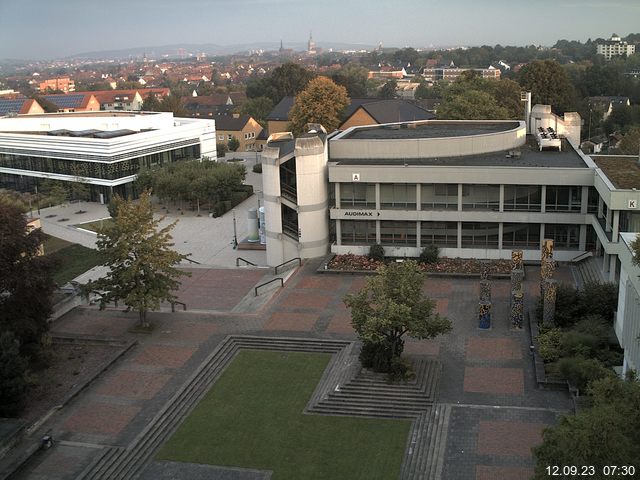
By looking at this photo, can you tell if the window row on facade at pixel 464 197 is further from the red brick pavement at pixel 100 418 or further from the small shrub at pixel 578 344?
the red brick pavement at pixel 100 418

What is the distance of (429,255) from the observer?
39062 millimetres

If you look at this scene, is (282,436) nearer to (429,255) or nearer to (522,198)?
(429,255)

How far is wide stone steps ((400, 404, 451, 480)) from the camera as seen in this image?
20875 mm

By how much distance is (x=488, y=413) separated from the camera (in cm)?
2367

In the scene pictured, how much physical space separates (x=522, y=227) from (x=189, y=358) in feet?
66.3

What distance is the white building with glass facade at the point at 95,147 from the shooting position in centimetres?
6394

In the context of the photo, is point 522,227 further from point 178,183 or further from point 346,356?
point 178,183

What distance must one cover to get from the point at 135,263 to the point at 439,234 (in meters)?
17.7

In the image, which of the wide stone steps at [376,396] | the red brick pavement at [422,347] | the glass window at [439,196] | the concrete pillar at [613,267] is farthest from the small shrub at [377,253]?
the wide stone steps at [376,396]

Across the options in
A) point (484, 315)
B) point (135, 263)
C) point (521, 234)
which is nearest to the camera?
point (484, 315)

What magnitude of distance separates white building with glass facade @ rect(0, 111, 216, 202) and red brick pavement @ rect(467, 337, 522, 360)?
4313 centimetres

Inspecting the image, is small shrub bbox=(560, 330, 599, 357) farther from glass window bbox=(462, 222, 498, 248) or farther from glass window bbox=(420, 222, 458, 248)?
glass window bbox=(420, 222, 458, 248)

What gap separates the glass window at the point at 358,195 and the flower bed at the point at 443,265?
117 inches

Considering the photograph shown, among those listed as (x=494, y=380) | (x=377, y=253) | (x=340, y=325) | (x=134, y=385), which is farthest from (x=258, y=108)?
(x=494, y=380)
